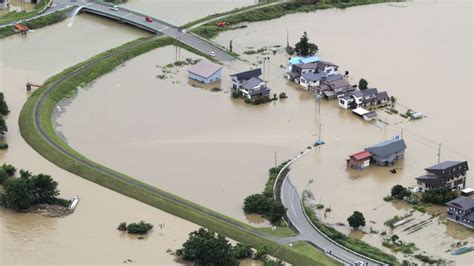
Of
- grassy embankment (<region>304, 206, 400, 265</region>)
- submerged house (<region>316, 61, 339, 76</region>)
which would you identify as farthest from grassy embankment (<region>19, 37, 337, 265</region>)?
submerged house (<region>316, 61, 339, 76</region>)

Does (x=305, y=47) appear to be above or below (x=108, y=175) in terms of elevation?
above

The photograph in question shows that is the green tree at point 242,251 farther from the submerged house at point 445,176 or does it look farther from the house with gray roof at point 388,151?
the house with gray roof at point 388,151

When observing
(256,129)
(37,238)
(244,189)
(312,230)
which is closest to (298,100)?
(256,129)

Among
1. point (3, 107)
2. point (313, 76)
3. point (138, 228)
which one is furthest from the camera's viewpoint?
point (313, 76)

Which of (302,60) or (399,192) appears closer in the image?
(399,192)

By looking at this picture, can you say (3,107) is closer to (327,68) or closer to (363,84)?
(327,68)

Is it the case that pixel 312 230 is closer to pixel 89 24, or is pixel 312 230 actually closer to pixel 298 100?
pixel 298 100

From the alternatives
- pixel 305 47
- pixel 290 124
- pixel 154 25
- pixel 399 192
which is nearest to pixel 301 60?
pixel 305 47
